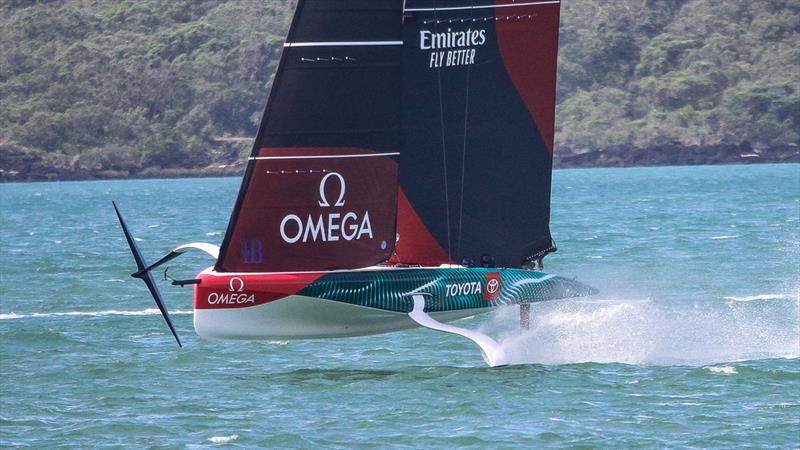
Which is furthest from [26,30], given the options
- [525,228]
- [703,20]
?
[525,228]

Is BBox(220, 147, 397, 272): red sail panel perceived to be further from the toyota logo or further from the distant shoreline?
the distant shoreline

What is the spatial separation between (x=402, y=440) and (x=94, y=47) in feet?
481

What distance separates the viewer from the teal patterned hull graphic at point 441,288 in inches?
808

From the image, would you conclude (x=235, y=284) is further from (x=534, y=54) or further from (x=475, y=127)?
(x=534, y=54)

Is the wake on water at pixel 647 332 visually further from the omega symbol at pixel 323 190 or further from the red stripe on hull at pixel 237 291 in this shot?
the red stripe on hull at pixel 237 291

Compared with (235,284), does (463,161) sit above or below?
above

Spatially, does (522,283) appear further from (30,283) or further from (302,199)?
(30,283)

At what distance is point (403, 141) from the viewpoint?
2095 centimetres

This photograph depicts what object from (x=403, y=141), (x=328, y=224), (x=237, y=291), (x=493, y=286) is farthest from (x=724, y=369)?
(x=237, y=291)

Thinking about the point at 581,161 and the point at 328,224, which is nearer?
the point at 328,224

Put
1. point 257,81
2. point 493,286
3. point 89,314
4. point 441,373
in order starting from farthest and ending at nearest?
point 257,81, point 89,314, point 441,373, point 493,286

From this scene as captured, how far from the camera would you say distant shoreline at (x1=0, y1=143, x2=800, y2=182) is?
14388 cm

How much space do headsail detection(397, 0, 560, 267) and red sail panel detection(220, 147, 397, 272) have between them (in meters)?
0.90

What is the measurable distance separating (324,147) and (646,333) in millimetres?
6476
